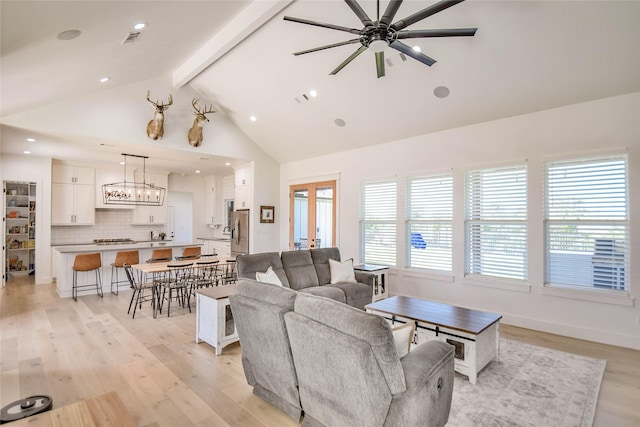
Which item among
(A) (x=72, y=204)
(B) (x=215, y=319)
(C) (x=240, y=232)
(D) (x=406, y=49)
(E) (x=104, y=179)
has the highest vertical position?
(D) (x=406, y=49)

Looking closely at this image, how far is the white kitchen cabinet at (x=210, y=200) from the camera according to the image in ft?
34.0

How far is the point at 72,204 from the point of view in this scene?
26.2ft

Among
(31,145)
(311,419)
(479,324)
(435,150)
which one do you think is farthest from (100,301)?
(435,150)

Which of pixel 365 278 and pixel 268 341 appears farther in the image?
pixel 365 278

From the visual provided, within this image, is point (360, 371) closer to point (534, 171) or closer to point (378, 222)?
point (534, 171)

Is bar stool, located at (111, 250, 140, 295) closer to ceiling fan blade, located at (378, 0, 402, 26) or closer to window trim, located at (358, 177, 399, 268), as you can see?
window trim, located at (358, 177, 399, 268)

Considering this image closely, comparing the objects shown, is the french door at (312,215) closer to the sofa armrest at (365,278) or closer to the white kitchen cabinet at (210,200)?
the sofa armrest at (365,278)

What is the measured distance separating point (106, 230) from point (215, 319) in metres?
6.95

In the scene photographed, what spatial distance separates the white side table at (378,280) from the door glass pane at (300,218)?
228cm

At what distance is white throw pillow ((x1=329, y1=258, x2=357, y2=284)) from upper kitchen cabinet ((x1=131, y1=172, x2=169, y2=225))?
21.1 feet

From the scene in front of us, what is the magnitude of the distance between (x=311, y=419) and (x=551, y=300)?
3763 mm

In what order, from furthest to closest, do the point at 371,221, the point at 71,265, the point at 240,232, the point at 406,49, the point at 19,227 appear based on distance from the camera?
1. the point at 240,232
2. the point at 19,227
3. the point at 371,221
4. the point at 71,265
5. the point at 406,49

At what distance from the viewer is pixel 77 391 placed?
9.18 feet

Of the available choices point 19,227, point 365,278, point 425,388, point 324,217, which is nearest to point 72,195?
point 19,227
